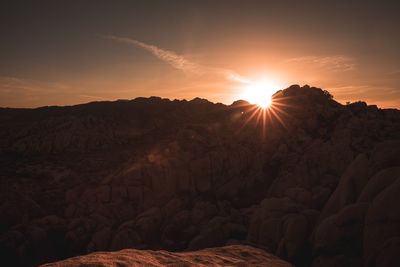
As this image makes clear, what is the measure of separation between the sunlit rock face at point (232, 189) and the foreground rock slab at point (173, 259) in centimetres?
355

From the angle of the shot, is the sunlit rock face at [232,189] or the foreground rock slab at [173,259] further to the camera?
the sunlit rock face at [232,189]

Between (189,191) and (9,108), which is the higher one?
(9,108)

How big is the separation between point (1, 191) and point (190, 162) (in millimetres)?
24252

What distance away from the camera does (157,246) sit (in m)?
29.0

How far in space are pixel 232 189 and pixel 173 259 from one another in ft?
84.7

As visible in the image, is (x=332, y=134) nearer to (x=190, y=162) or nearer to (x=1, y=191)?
(x=190, y=162)

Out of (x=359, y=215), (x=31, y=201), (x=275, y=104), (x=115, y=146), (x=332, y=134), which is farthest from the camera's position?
(x=115, y=146)

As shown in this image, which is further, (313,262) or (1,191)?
(1,191)

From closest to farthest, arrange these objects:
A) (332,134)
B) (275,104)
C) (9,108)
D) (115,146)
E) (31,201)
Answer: (31,201), (332,134), (275,104), (115,146), (9,108)

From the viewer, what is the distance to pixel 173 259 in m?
12.4

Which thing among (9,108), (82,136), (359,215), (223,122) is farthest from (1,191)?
(9,108)

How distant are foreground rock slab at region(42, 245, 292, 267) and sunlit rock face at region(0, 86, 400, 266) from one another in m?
3.55

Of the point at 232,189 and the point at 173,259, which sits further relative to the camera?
the point at 232,189

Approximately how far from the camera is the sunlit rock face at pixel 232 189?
54.9ft
